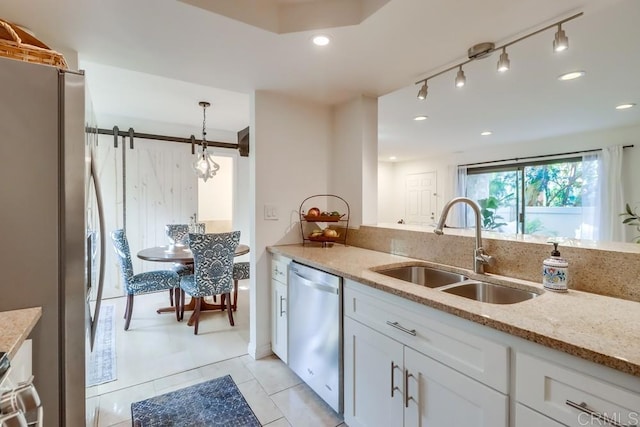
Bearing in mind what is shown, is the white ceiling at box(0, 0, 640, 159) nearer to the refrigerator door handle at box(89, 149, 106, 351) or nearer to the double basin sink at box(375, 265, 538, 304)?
the refrigerator door handle at box(89, 149, 106, 351)

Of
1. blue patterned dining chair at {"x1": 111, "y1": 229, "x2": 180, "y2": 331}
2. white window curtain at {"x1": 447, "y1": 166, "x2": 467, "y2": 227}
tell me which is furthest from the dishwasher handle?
white window curtain at {"x1": 447, "y1": 166, "x2": 467, "y2": 227}

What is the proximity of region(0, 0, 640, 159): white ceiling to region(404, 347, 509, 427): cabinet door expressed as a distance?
1.61m

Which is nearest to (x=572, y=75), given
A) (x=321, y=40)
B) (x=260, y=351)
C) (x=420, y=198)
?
(x=321, y=40)

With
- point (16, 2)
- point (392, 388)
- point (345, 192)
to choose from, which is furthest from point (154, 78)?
point (392, 388)

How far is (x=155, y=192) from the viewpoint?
13.9 feet

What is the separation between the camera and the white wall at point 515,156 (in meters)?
4.05

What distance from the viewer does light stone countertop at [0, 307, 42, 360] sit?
82cm

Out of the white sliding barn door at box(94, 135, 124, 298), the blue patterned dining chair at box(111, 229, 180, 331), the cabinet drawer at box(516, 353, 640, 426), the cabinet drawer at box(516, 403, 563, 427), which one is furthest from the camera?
the white sliding barn door at box(94, 135, 124, 298)

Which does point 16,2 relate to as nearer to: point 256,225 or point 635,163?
point 256,225

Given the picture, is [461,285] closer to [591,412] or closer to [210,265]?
[591,412]

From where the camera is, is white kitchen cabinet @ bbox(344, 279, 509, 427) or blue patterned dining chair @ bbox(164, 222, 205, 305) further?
blue patterned dining chair @ bbox(164, 222, 205, 305)

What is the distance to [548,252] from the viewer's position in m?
1.45

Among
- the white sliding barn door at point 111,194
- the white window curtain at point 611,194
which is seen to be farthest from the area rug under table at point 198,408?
the white window curtain at point 611,194

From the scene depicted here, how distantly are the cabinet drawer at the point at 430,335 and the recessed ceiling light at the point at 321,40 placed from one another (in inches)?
54.3
